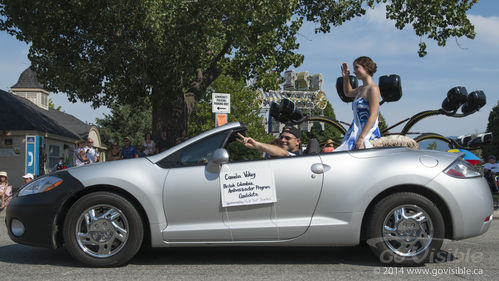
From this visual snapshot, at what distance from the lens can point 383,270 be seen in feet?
14.4

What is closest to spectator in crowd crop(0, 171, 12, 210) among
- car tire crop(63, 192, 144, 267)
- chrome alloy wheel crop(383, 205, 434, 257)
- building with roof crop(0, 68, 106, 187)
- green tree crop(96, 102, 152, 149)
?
car tire crop(63, 192, 144, 267)

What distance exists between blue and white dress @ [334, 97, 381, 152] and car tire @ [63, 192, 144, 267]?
87.3 inches

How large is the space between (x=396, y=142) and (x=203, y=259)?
2.27m

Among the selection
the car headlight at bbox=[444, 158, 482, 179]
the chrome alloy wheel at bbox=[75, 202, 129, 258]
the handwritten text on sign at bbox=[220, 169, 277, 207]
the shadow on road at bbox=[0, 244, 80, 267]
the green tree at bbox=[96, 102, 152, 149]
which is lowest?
the shadow on road at bbox=[0, 244, 80, 267]

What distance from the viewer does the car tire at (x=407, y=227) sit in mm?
4375

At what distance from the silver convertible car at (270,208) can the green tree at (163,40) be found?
8933 millimetres

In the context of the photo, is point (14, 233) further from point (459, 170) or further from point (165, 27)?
point (165, 27)

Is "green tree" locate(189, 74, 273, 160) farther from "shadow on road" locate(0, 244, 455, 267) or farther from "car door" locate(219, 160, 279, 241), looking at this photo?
"car door" locate(219, 160, 279, 241)

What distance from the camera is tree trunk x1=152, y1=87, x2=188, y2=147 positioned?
49.8 ft

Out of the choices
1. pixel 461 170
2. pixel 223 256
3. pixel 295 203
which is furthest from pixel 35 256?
pixel 461 170

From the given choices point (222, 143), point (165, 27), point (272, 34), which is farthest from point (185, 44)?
point (222, 143)

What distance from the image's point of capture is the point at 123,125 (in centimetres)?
5225

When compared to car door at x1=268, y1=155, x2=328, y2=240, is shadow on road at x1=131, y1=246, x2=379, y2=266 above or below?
below

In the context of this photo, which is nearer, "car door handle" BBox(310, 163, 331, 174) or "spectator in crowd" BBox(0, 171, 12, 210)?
"car door handle" BBox(310, 163, 331, 174)
